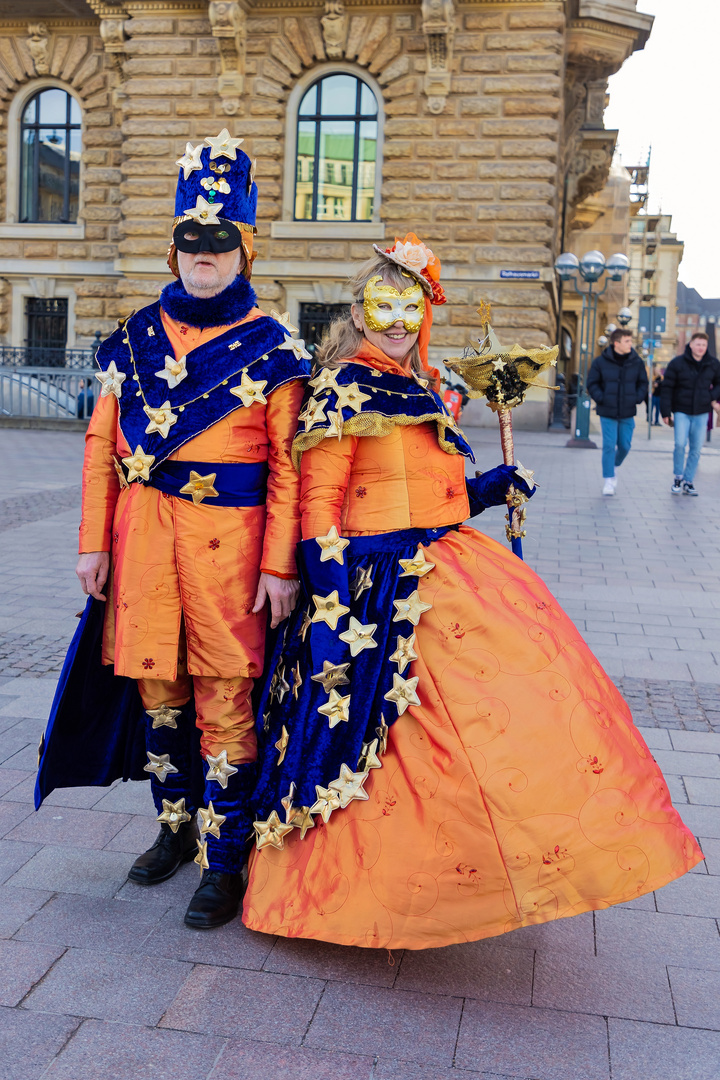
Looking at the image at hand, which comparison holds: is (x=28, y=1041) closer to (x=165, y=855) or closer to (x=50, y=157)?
(x=165, y=855)

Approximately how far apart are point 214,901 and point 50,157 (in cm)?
2244

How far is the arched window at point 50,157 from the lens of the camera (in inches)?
879

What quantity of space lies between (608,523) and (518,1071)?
316 inches

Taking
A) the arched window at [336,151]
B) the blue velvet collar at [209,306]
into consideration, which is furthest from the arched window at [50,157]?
the blue velvet collar at [209,306]

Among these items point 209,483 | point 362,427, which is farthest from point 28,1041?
point 362,427

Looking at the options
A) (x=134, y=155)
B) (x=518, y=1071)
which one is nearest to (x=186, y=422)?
(x=518, y=1071)

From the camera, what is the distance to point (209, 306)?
2924 mm

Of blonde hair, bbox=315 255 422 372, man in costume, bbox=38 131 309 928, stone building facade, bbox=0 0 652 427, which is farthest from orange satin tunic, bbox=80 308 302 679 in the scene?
stone building facade, bbox=0 0 652 427

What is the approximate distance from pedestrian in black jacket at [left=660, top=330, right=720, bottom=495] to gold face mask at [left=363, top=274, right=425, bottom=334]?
985 cm

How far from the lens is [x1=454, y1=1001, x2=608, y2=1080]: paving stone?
7.64ft

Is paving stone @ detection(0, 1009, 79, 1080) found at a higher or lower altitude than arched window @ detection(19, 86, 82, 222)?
lower

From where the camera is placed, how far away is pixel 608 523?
10.0 m

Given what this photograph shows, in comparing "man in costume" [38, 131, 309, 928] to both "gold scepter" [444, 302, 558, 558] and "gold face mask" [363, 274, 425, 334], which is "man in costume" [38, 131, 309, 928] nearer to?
"gold face mask" [363, 274, 425, 334]

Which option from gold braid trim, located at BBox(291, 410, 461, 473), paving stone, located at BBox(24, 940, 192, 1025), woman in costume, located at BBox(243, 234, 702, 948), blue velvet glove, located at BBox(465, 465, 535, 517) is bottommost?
paving stone, located at BBox(24, 940, 192, 1025)
